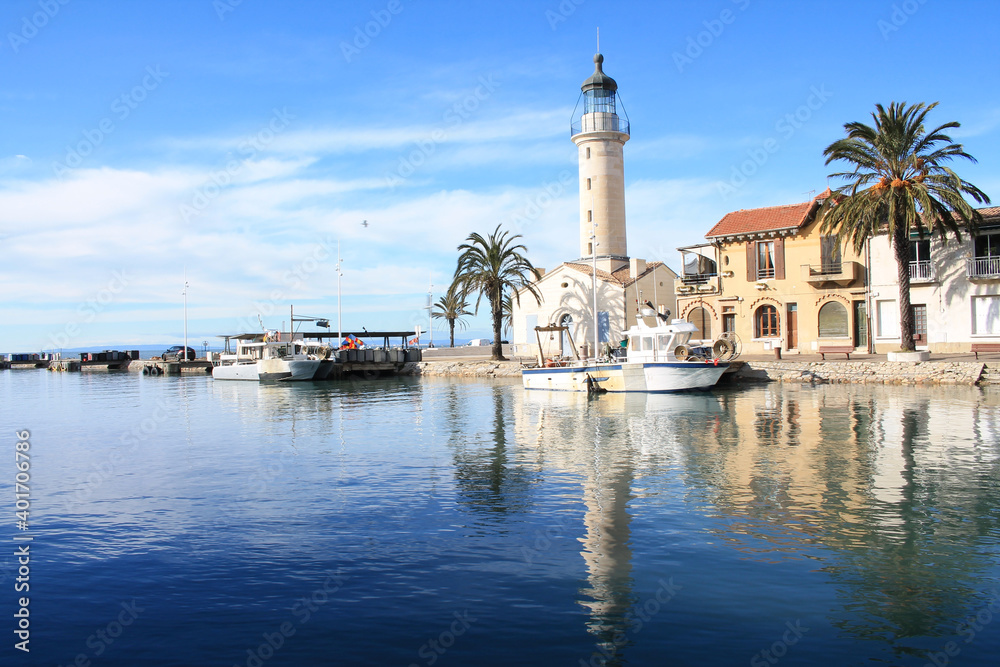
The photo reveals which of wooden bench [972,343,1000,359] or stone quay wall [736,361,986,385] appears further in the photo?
wooden bench [972,343,1000,359]

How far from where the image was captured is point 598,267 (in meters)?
48.8

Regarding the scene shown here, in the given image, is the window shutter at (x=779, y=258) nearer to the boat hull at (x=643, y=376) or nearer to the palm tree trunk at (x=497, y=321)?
the boat hull at (x=643, y=376)

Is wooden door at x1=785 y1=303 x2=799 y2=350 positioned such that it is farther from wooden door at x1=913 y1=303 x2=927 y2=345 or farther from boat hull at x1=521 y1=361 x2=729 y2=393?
boat hull at x1=521 y1=361 x2=729 y2=393

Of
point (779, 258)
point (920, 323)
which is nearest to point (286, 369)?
point (779, 258)

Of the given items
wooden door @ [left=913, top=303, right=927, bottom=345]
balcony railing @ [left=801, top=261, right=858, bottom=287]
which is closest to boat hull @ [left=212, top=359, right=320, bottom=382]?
balcony railing @ [left=801, top=261, right=858, bottom=287]

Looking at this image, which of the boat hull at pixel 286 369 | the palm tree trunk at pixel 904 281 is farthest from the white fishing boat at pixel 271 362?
the palm tree trunk at pixel 904 281

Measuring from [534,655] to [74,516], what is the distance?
8928 millimetres

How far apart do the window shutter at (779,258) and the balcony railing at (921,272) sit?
20.1ft

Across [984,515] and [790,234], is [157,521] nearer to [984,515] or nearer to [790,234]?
[984,515]

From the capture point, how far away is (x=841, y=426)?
19422 millimetres

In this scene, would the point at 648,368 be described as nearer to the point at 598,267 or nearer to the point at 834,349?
the point at 834,349

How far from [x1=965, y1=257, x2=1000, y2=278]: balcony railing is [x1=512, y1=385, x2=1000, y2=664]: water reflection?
11408 millimetres

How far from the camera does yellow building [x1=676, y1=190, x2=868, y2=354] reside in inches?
1484

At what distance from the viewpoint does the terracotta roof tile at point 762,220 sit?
3897cm
